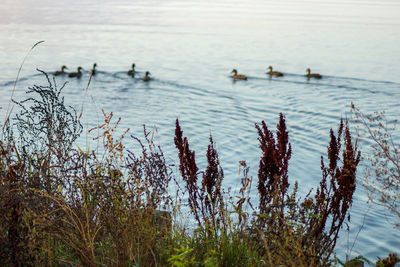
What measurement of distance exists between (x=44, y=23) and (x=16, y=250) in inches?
1242

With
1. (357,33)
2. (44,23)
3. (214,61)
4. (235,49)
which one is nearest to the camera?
(214,61)

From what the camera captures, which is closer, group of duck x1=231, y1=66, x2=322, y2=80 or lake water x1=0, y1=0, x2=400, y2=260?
lake water x1=0, y1=0, x2=400, y2=260

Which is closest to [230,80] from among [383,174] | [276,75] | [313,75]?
[276,75]

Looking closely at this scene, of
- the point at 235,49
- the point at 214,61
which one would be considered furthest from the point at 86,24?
the point at 214,61

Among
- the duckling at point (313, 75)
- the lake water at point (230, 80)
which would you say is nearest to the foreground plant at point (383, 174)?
the lake water at point (230, 80)

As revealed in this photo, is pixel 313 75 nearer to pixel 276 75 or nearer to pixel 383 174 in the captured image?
pixel 276 75

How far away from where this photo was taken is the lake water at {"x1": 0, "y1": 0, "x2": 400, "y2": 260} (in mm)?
9344

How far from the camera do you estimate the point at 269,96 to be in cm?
Result: 1433

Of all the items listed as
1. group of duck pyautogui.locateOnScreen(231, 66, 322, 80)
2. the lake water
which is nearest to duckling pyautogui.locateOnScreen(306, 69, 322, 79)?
group of duck pyautogui.locateOnScreen(231, 66, 322, 80)

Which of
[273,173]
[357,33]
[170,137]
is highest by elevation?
[357,33]

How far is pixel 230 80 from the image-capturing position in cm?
1648

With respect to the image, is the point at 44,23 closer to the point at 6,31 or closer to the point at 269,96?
the point at 6,31

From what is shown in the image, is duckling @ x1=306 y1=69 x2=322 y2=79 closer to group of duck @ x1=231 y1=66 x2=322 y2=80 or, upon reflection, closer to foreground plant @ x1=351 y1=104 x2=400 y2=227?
group of duck @ x1=231 y1=66 x2=322 y2=80

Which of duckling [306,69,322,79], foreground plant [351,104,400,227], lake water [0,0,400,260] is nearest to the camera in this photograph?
foreground plant [351,104,400,227]
